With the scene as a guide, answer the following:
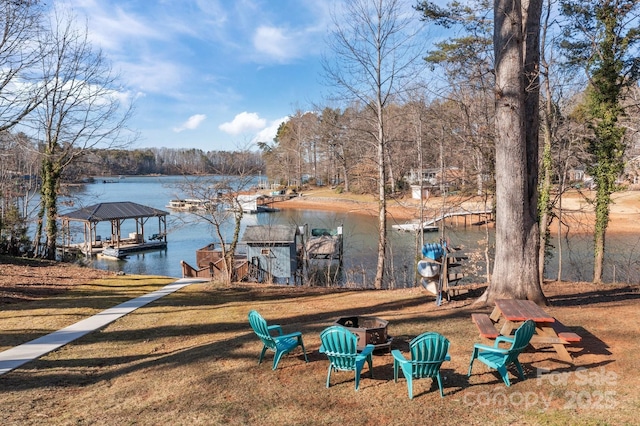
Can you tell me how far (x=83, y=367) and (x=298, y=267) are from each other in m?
16.4

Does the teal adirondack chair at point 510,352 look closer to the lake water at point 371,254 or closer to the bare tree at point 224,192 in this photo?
the bare tree at point 224,192

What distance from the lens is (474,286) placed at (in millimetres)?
10562

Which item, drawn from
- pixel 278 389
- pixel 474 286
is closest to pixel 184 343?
A: pixel 278 389

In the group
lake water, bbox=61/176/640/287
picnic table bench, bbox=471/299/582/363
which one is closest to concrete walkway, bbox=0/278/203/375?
lake water, bbox=61/176/640/287

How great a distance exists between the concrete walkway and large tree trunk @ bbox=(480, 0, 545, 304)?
7.66 meters

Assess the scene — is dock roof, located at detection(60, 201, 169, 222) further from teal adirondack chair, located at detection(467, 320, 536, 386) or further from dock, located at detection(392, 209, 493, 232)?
teal adirondack chair, located at detection(467, 320, 536, 386)

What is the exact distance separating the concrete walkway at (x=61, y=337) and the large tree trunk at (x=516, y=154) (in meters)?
7.66

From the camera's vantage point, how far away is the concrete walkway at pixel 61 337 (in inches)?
250

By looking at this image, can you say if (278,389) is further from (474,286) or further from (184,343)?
(474,286)

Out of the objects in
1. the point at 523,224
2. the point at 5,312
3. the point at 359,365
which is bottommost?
the point at 5,312

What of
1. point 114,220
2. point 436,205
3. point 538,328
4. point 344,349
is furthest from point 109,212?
point 538,328

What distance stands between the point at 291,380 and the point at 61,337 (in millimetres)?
4914

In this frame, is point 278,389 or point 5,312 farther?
point 5,312

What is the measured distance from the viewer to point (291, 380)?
16.6ft
